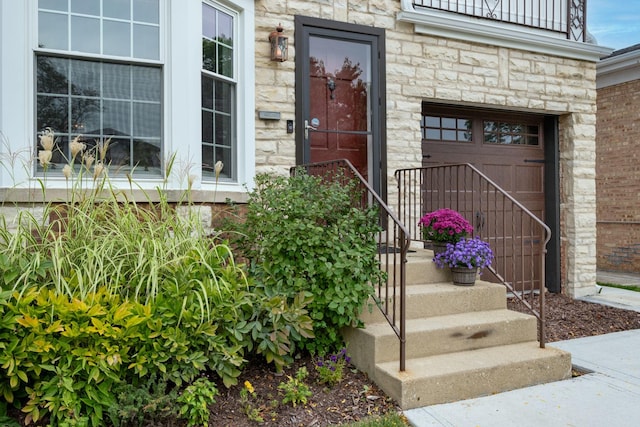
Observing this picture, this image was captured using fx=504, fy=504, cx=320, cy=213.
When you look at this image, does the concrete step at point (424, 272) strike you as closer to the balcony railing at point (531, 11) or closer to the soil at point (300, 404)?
the soil at point (300, 404)

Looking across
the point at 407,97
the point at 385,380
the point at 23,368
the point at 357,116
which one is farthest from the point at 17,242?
the point at 407,97

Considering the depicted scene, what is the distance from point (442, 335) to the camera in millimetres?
3584

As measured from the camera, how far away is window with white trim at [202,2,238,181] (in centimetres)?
436

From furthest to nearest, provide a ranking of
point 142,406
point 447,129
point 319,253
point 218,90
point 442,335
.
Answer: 1. point 447,129
2. point 218,90
3. point 442,335
4. point 319,253
5. point 142,406

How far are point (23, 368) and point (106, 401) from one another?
1.52 ft

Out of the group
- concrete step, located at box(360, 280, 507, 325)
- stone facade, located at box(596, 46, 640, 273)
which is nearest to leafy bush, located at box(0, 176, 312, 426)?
concrete step, located at box(360, 280, 507, 325)

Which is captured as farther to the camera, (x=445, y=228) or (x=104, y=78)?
(x=445, y=228)

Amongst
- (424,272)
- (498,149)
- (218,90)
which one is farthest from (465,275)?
(498,149)

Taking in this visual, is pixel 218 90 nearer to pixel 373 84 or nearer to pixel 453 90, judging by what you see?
pixel 373 84

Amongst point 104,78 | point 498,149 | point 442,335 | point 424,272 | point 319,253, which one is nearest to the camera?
point 319,253

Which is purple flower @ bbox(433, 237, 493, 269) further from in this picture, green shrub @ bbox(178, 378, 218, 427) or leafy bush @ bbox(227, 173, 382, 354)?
green shrub @ bbox(178, 378, 218, 427)

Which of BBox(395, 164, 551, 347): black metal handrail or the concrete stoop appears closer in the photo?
the concrete stoop

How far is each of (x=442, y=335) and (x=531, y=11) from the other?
4.76m

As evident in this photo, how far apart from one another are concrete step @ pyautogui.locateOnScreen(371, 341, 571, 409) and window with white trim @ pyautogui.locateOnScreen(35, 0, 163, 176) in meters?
2.39
